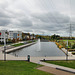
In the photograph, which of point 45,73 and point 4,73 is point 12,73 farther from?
point 45,73

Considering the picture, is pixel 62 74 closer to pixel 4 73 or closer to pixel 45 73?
pixel 45 73

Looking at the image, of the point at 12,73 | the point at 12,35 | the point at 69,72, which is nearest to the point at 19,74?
the point at 12,73

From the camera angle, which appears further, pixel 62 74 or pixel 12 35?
pixel 12 35

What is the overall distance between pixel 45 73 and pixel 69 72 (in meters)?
2.99

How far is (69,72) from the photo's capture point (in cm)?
1068

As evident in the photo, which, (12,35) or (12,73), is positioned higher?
(12,35)

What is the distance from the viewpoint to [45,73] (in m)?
10.1

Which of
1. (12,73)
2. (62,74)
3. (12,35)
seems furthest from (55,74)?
(12,35)

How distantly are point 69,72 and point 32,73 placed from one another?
4.46 metres

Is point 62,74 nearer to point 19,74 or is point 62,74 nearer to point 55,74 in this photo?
point 55,74

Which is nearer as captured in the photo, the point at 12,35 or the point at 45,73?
the point at 45,73

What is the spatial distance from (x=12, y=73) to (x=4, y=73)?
86cm

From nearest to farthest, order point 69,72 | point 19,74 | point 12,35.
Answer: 1. point 19,74
2. point 69,72
3. point 12,35

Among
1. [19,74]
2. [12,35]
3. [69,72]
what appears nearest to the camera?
[19,74]
